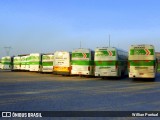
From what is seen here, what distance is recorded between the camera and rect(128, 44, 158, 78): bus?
27.3m

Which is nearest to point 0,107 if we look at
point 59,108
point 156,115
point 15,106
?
point 15,106

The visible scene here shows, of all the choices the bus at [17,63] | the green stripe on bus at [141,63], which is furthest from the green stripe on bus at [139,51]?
the bus at [17,63]

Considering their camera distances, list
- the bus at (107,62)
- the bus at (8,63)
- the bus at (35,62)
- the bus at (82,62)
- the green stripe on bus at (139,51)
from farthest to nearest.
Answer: the bus at (8,63), the bus at (35,62), the bus at (82,62), the bus at (107,62), the green stripe on bus at (139,51)

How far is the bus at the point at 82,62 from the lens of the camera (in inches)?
1262

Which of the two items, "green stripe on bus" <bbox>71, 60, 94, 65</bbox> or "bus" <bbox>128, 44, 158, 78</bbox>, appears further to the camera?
"green stripe on bus" <bbox>71, 60, 94, 65</bbox>

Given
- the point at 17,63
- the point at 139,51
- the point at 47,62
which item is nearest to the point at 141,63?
the point at 139,51

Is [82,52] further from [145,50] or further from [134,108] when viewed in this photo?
[134,108]

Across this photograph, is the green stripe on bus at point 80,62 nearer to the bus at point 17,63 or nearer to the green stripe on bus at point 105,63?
the green stripe on bus at point 105,63

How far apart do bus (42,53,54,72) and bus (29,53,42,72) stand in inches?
105

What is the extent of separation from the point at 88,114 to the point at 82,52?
22.4 metres

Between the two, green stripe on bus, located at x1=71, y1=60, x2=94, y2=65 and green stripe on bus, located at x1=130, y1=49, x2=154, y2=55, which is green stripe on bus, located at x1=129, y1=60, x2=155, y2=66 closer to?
green stripe on bus, located at x1=130, y1=49, x2=154, y2=55

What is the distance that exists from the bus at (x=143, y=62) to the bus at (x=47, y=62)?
17.4m

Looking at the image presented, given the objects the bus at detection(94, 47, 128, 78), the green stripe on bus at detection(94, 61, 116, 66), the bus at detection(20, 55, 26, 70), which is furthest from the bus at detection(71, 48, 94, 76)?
the bus at detection(20, 55, 26, 70)

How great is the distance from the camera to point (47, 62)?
4416 cm
